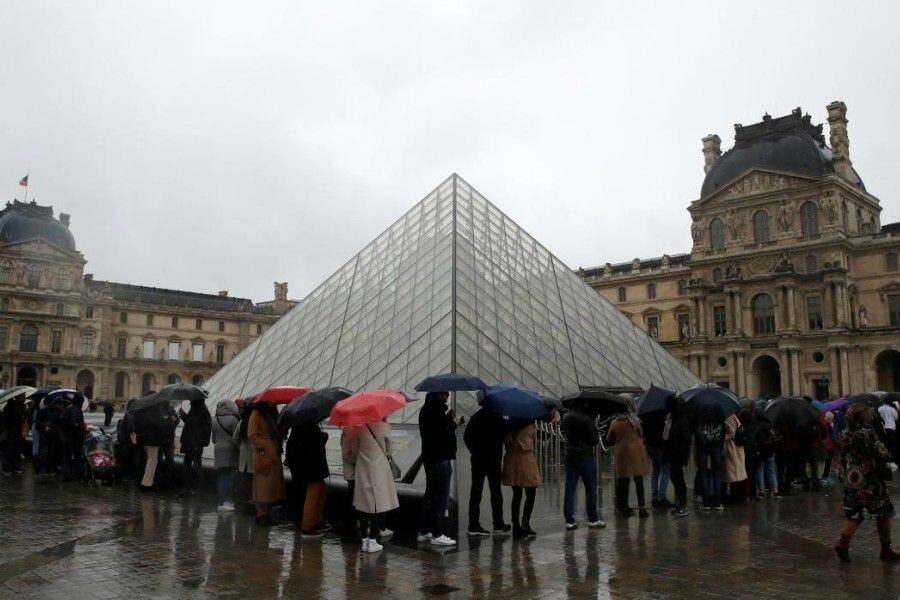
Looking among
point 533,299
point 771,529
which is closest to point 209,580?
point 771,529

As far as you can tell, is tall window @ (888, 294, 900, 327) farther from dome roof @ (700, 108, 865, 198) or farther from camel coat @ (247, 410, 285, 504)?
camel coat @ (247, 410, 285, 504)

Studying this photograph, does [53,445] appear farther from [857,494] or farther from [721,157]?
[721,157]

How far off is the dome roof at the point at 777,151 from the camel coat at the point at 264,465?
144ft

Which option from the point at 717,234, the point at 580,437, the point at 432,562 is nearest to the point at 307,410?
the point at 432,562

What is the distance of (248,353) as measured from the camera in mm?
19875

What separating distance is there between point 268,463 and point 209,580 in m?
2.10

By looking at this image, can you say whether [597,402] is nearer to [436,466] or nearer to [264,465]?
[436,466]

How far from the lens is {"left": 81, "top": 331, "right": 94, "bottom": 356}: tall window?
176 ft

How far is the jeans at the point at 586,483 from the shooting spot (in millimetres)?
6695

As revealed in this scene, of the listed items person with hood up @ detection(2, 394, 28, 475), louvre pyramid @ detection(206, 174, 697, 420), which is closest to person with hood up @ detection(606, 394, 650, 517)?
louvre pyramid @ detection(206, 174, 697, 420)

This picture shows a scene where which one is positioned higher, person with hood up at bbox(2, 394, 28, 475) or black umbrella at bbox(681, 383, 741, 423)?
black umbrella at bbox(681, 383, 741, 423)

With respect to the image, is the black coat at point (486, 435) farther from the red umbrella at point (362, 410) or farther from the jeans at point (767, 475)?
the jeans at point (767, 475)

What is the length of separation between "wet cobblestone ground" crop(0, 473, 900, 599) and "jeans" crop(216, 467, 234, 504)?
0.45 m

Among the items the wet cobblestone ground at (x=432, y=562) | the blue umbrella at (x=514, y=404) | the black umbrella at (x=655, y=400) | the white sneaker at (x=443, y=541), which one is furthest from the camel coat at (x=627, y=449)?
the white sneaker at (x=443, y=541)
